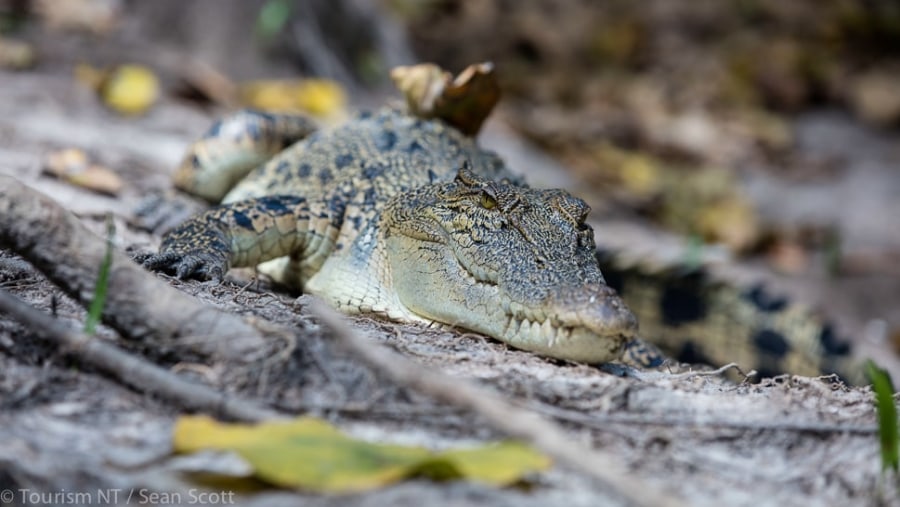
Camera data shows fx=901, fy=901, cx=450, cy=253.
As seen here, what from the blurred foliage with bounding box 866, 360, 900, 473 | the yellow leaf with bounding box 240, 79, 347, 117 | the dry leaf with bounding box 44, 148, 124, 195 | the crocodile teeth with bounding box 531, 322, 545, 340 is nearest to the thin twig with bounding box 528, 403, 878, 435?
the blurred foliage with bounding box 866, 360, 900, 473

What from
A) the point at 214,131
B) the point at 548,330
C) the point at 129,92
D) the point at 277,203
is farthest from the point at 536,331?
the point at 129,92

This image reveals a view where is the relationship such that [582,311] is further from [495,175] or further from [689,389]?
[495,175]

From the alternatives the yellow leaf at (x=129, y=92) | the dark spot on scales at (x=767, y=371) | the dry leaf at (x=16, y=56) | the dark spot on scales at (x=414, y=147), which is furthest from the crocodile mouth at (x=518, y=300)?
the dry leaf at (x=16, y=56)

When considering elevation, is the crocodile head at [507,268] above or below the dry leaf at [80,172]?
below

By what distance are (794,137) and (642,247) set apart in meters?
4.08

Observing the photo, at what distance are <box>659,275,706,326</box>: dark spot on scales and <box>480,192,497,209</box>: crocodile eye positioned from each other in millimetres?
2627

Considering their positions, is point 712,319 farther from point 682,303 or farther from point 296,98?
point 296,98

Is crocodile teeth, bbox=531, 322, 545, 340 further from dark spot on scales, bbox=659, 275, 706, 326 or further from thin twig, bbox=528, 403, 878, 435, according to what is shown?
dark spot on scales, bbox=659, 275, 706, 326

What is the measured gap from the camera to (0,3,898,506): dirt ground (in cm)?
164

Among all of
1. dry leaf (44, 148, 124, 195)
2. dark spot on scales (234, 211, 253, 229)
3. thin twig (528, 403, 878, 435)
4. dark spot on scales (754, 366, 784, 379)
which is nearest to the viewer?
thin twig (528, 403, 878, 435)

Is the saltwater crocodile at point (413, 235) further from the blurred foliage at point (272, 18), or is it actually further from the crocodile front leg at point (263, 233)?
the blurred foliage at point (272, 18)

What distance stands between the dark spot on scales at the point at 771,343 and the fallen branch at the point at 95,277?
3.85m

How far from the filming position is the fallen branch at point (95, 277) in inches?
80.4

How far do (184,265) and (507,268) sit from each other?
3.82 feet
